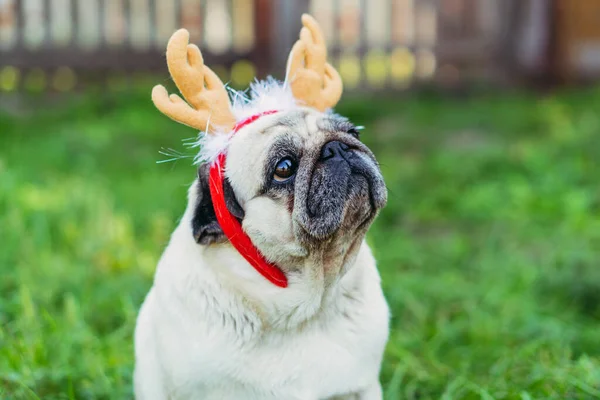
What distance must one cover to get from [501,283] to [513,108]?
4129 millimetres

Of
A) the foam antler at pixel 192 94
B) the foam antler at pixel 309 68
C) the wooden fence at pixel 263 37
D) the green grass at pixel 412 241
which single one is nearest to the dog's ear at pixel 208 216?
the foam antler at pixel 192 94

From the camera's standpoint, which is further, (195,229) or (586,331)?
(586,331)

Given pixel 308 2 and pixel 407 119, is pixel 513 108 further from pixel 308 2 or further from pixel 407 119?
pixel 308 2

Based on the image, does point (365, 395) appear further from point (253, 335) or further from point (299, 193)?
point (299, 193)

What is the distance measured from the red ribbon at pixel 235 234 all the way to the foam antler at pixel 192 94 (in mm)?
127

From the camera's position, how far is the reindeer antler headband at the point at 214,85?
Result: 228 cm

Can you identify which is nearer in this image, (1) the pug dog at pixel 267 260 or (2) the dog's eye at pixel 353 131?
(1) the pug dog at pixel 267 260

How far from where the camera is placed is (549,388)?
2887 millimetres

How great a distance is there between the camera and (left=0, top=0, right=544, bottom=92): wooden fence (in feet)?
28.5

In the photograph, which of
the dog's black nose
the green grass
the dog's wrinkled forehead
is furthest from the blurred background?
the dog's black nose

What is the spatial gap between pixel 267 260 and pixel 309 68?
65 cm

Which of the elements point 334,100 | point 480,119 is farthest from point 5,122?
point 334,100

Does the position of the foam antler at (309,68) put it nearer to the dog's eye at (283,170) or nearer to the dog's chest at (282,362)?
the dog's eye at (283,170)

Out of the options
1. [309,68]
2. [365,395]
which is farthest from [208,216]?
[365,395]
